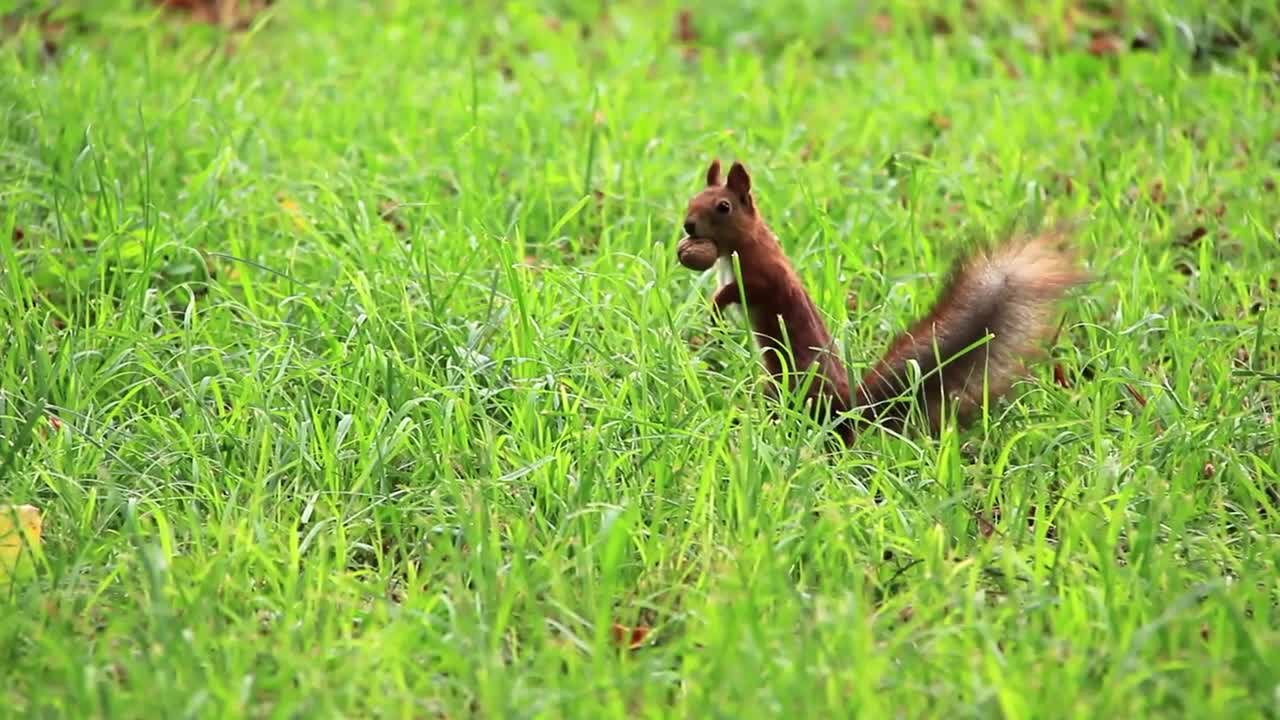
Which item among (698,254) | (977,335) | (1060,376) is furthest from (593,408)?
(1060,376)

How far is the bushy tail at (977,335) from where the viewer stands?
3.55 m

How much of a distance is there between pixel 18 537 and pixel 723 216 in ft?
5.42

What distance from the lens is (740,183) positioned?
3.61 metres

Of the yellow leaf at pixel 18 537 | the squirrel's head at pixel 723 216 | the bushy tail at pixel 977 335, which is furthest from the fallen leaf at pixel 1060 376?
the yellow leaf at pixel 18 537

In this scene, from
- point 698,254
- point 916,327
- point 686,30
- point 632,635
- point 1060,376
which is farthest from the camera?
point 686,30

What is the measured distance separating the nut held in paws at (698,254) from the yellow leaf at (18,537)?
147cm

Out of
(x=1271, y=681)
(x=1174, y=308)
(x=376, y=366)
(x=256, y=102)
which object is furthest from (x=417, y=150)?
(x=1271, y=681)

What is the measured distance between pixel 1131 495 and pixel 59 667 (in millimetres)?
2043

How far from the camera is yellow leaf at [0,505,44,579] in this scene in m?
2.94

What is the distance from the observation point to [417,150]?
5180mm

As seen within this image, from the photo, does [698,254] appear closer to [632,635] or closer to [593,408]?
[593,408]

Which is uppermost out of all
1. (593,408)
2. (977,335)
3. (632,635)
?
(977,335)

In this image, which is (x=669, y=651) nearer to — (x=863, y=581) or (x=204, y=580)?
(x=863, y=581)

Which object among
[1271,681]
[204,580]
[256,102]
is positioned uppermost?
[256,102]
